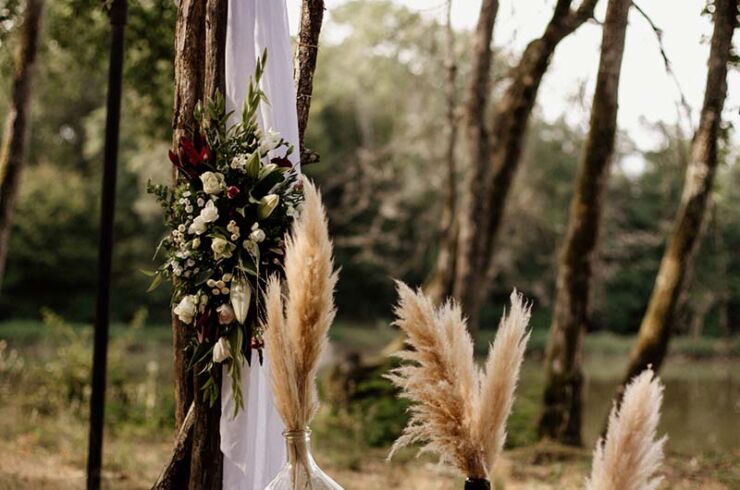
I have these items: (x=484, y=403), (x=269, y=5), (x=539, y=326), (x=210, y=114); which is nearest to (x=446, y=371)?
(x=484, y=403)

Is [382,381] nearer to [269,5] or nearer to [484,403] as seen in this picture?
[269,5]

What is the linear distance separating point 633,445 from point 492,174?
7.17m

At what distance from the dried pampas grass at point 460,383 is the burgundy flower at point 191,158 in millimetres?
1908

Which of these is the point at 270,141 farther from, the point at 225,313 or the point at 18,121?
the point at 18,121

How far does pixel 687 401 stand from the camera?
13.3m

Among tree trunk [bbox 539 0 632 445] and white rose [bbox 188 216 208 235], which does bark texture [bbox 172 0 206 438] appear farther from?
tree trunk [bbox 539 0 632 445]

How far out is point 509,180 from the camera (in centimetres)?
852

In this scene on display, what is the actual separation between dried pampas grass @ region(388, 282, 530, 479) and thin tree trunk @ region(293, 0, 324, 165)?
218cm

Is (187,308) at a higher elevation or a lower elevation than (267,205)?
lower

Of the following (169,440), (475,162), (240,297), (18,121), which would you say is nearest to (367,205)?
(475,162)

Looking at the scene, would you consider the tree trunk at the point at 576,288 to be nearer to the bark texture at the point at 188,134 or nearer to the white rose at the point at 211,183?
the bark texture at the point at 188,134

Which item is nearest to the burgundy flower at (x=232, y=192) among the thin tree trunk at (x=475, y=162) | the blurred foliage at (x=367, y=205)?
the thin tree trunk at (x=475, y=162)

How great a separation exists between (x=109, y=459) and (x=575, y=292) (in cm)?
383

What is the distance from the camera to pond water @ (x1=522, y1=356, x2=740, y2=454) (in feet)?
31.0
